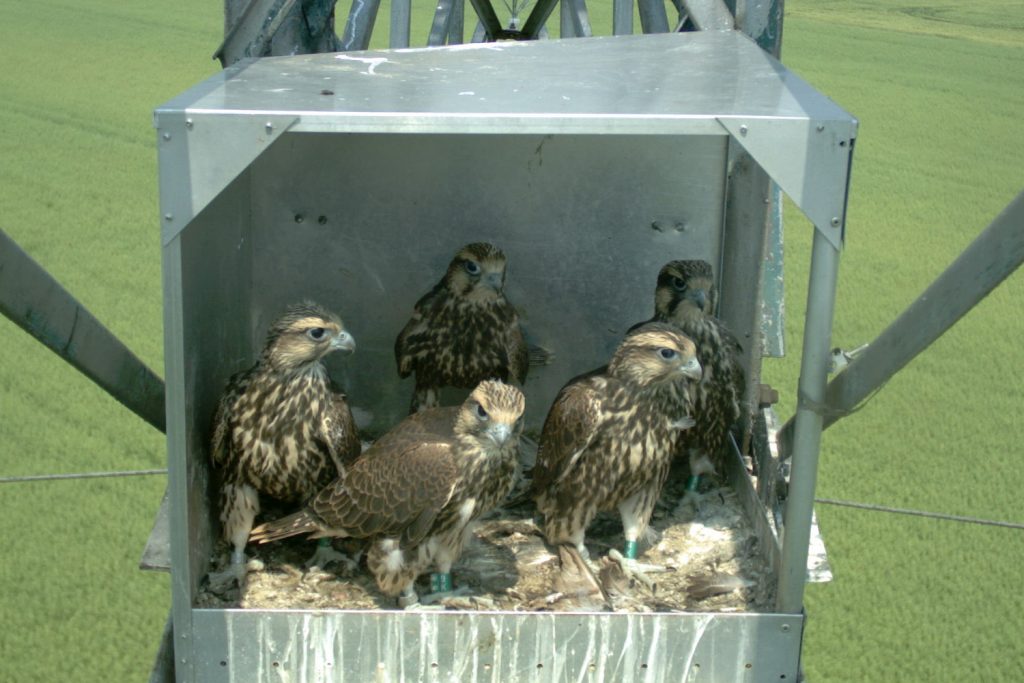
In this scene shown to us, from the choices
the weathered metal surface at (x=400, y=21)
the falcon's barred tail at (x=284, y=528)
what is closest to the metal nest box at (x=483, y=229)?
the falcon's barred tail at (x=284, y=528)

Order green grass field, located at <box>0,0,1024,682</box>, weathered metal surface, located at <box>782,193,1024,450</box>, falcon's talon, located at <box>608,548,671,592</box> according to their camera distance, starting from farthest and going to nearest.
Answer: green grass field, located at <box>0,0,1024,682</box>, falcon's talon, located at <box>608,548,671,592</box>, weathered metal surface, located at <box>782,193,1024,450</box>

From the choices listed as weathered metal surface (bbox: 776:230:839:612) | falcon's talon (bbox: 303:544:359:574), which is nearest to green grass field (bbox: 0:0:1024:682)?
falcon's talon (bbox: 303:544:359:574)

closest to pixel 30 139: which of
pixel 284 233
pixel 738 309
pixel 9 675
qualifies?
pixel 9 675

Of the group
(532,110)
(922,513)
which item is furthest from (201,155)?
(922,513)

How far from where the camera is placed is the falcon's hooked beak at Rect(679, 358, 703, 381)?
2.87m

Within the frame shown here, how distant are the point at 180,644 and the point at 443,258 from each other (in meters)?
1.44

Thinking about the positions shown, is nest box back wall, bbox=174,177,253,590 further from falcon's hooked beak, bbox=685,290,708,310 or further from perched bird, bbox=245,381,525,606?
falcon's hooked beak, bbox=685,290,708,310

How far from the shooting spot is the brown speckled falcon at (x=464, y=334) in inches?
131

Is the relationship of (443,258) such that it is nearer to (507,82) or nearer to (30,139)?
(507,82)

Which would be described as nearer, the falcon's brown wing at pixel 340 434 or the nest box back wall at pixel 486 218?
Answer: the falcon's brown wing at pixel 340 434

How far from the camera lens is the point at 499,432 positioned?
2695 mm

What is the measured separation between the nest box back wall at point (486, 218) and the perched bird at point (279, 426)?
2.02ft

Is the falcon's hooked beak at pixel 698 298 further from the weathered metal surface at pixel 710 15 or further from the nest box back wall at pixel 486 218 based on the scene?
the weathered metal surface at pixel 710 15

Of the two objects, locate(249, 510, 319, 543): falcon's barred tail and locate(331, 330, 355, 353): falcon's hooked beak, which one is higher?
locate(331, 330, 355, 353): falcon's hooked beak
